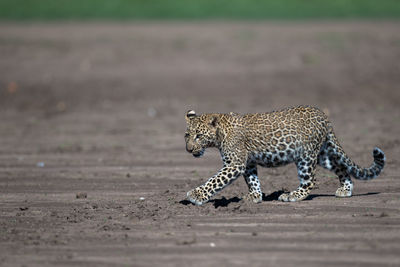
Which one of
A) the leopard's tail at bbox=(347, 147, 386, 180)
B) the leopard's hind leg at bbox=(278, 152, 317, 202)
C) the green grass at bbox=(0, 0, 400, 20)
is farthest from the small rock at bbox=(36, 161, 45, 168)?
the green grass at bbox=(0, 0, 400, 20)

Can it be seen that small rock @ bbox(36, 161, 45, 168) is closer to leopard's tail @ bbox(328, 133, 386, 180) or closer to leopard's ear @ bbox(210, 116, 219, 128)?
leopard's ear @ bbox(210, 116, 219, 128)

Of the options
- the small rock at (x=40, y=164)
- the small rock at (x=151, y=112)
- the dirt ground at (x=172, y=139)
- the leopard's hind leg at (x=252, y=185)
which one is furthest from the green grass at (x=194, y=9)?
the leopard's hind leg at (x=252, y=185)

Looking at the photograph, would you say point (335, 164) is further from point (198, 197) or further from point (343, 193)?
point (198, 197)

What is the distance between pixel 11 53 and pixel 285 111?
1937cm

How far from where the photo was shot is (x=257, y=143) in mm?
12008

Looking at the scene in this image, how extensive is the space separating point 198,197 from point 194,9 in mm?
30089

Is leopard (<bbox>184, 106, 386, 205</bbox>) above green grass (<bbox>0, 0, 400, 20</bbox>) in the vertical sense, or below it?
below

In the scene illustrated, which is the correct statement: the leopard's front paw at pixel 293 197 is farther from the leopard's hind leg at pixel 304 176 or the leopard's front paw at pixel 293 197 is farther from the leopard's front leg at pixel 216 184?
the leopard's front leg at pixel 216 184

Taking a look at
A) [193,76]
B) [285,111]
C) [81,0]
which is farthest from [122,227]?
[81,0]

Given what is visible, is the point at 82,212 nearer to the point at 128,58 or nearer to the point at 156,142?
the point at 156,142

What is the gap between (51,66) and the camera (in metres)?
28.3

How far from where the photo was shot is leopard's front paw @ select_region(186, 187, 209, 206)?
1188cm

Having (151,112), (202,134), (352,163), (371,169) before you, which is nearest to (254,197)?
(202,134)

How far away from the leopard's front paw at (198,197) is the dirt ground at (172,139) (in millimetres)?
93
